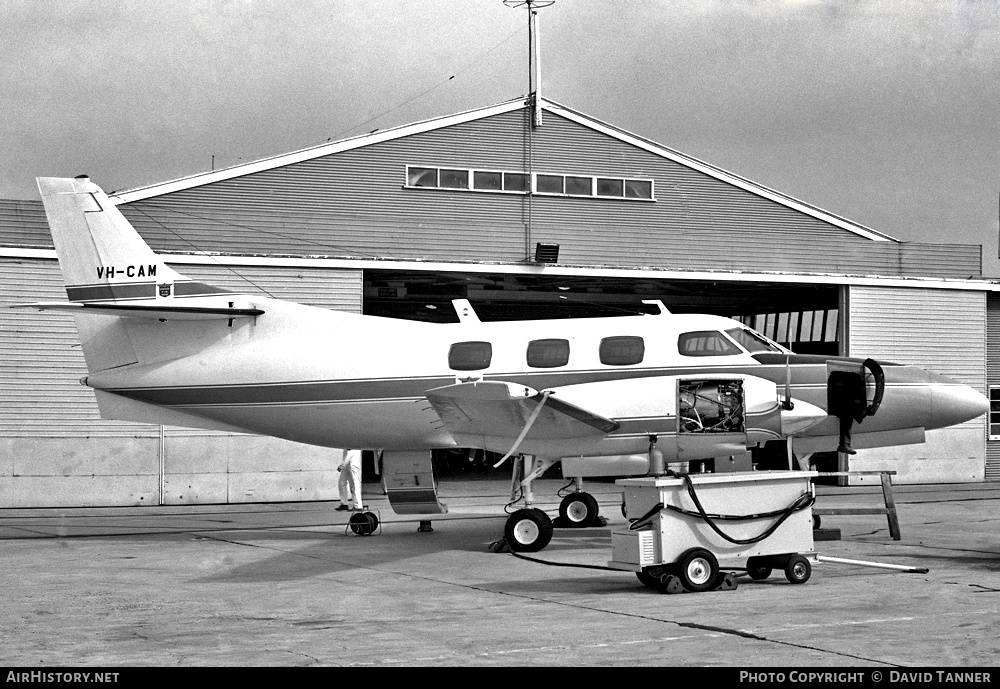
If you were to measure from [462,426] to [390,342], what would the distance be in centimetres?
208

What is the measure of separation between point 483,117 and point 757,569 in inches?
685

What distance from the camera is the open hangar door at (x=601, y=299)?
28562mm

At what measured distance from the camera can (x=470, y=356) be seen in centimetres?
1639

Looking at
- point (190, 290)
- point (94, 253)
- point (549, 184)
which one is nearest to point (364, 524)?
point (190, 290)

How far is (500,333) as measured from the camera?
54.2 feet

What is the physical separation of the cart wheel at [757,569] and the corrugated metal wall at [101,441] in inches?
585

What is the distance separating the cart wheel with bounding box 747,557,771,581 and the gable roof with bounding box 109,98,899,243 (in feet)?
55.4

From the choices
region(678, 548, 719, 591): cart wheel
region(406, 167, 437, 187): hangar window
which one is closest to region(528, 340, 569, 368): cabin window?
region(678, 548, 719, 591): cart wheel

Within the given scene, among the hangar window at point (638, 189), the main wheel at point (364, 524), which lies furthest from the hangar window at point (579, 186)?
the main wheel at point (364, 524)

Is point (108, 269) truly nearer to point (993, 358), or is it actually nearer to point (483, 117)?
point (483, 117)

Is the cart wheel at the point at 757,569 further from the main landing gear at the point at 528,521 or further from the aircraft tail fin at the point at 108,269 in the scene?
the aircraft tail fin at the point at 108,269

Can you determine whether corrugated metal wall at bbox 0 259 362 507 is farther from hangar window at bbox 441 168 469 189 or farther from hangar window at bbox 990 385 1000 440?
hangar window at bbox 990 385 1000 440

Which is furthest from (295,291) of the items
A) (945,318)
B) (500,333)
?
(945,318)
